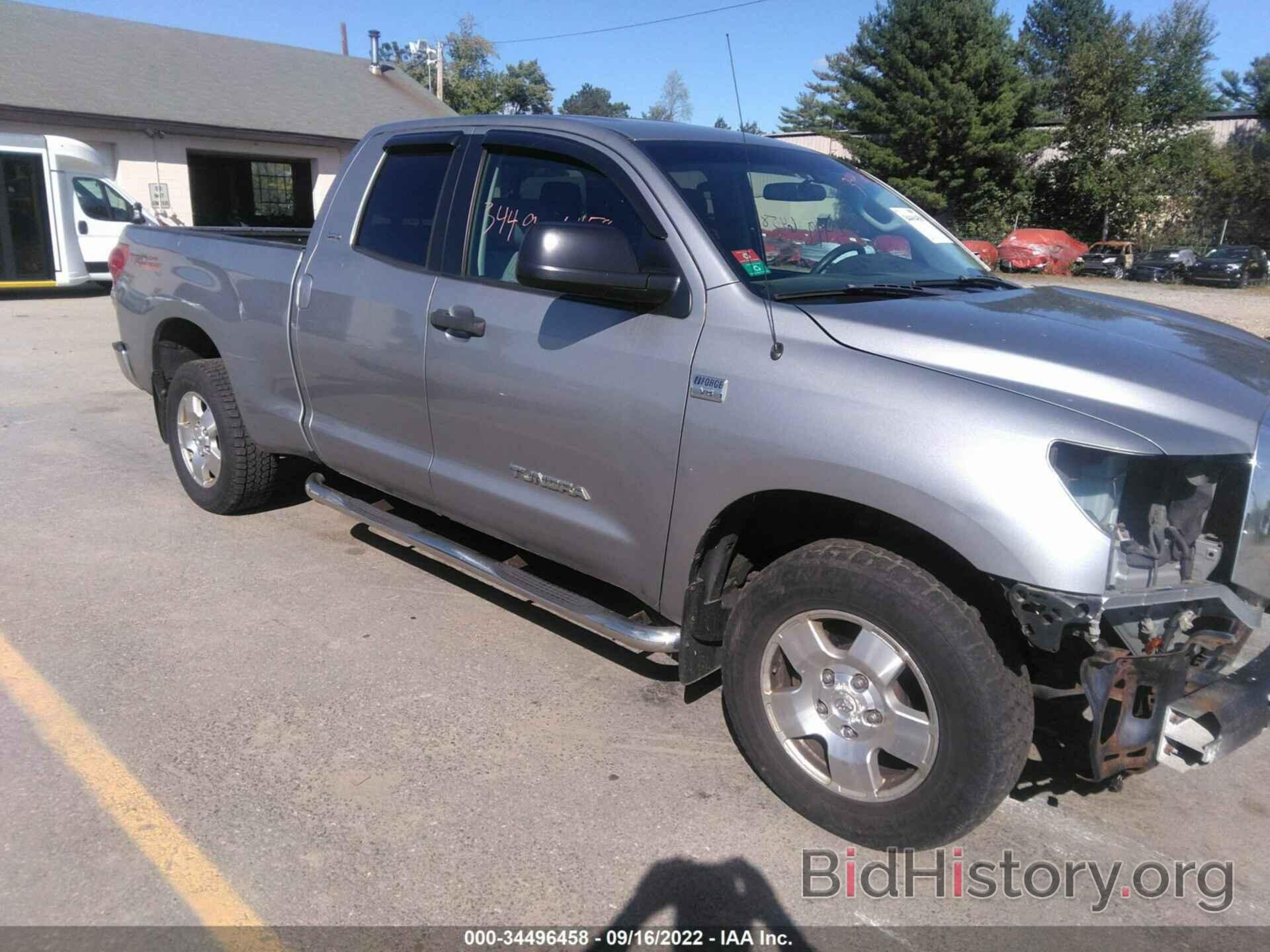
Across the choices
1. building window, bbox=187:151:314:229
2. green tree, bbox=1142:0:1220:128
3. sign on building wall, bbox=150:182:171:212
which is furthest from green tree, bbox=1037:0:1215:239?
sign on building wall, bbox=150:182:171:212

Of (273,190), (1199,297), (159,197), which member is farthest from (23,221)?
Result: (1199,297)

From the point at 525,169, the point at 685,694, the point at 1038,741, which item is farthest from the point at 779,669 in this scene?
the point at 525,169

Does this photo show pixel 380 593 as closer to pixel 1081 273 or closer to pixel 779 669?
pixel 779 669

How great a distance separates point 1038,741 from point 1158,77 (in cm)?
4655

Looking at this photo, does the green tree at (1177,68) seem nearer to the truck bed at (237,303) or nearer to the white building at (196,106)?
the white building at (196,106)

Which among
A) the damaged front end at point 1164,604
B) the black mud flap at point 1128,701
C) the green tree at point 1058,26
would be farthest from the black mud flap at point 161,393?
the green tree at point 1058,26

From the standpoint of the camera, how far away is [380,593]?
4656 millimetres

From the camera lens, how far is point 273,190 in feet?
94.0

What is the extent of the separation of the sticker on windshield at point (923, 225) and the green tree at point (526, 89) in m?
55.9

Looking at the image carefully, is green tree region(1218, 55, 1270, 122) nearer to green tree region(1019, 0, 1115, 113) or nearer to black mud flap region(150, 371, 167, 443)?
green tree region(1019, 0, 1115, 113)

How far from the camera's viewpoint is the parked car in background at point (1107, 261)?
3566cm

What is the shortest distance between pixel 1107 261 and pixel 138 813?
38537mm

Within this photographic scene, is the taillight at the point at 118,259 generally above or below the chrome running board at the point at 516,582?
above

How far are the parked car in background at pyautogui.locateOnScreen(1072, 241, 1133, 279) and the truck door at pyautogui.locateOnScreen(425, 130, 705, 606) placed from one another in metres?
36.8
